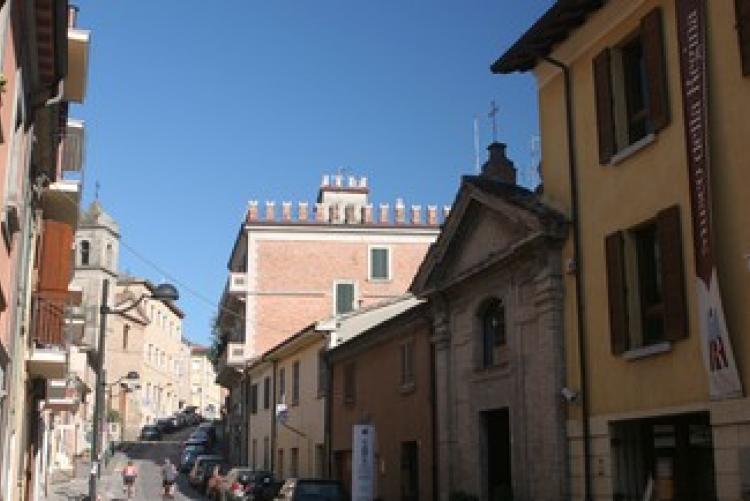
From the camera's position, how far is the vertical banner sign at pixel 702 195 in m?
12.4

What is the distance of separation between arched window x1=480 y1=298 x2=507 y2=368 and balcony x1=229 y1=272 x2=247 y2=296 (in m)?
32.1

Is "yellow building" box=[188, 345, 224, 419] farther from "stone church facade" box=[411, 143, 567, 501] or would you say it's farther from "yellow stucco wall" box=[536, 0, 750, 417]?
"yellow stucco wall" box=[536, 0, 750, 417]

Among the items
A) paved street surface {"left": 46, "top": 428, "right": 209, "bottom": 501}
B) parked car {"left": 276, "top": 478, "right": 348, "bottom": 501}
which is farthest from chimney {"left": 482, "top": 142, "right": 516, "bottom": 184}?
paved street surface {"left": 46, "top": 428, "right": 209, "bottom": 501}

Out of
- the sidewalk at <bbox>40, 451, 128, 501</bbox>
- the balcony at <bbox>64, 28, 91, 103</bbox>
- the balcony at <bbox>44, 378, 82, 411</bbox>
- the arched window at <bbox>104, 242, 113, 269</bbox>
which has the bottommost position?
the sidewalk at <bbox>40, 451, 128, 501</bbox>

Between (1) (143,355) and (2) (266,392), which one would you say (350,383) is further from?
(1) (143,355)

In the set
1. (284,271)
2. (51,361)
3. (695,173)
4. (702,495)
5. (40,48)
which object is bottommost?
(702,495)

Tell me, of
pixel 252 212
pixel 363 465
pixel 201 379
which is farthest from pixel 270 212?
pixel 201 379

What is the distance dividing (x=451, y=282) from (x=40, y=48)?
36.9 ft

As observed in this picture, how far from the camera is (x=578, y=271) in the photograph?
657 inches

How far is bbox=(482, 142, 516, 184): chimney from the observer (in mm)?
23031

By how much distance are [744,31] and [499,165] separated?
426 inches

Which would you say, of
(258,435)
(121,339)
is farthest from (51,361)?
(121,339)

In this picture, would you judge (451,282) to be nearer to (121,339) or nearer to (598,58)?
(598,58)

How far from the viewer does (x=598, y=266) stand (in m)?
16.1
